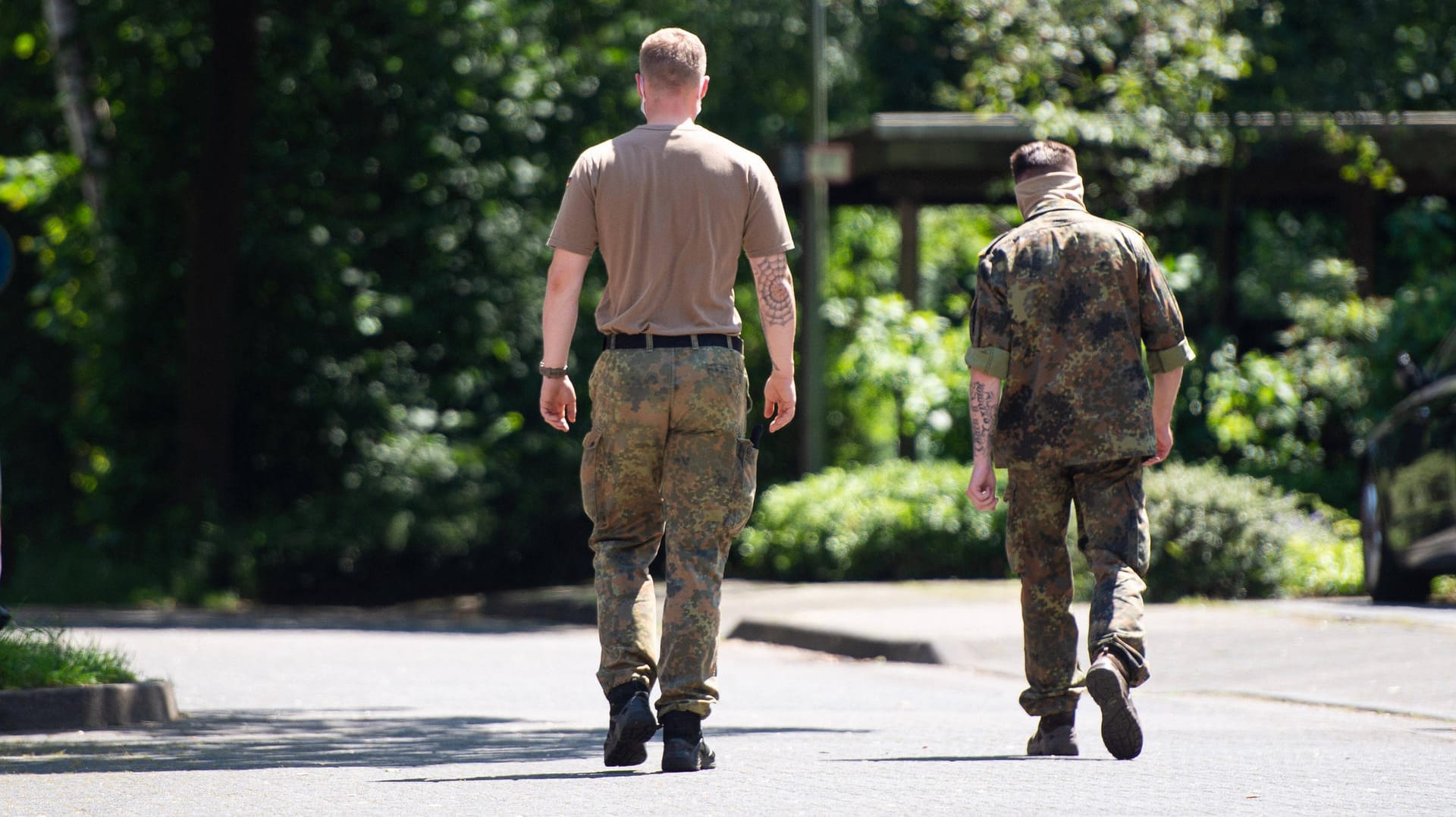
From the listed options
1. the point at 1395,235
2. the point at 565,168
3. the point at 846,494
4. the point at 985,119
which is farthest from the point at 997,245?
the point at 1395,235

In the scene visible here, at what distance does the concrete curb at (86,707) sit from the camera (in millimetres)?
7086

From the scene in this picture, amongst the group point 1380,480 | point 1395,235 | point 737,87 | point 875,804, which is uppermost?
point 737,87

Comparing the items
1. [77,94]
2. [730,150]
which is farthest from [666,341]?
[77,94]

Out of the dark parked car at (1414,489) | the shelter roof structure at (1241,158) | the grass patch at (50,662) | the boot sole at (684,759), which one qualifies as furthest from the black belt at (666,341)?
the shelter roof structure at (1241,158)

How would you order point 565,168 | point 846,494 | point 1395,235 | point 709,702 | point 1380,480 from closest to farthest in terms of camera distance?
point 709,702, point 1380,480, point 846,494, point 565,168, point 1395,235

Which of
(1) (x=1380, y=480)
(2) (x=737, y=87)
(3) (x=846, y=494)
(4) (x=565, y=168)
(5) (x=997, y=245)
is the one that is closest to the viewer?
(5) (x=997, y=245)

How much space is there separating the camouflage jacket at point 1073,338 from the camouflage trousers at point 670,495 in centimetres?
93

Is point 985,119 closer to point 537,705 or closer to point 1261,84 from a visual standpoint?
point 1261,84

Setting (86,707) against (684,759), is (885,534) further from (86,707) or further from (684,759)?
(684,759)

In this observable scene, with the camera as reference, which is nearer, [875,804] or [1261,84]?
[875,804]

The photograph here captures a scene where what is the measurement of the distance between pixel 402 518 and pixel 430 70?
3.91 meters

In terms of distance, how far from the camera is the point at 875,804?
4.62m

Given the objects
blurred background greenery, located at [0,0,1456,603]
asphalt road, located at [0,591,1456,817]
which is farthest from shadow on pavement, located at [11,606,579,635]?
asphalt road, located at [0,591,1456,817]

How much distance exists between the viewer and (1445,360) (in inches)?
428
